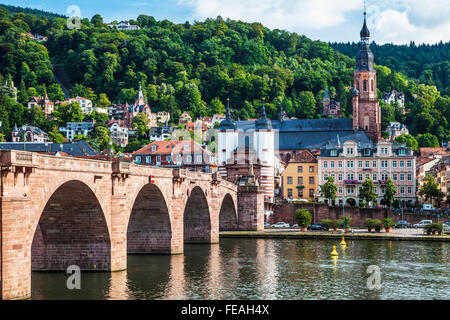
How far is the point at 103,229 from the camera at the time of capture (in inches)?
1895

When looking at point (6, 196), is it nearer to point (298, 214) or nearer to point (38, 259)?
point (38, 259)

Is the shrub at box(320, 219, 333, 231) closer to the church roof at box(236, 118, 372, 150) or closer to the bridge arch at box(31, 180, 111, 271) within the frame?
the bridge arch at box(31, 180, 111, 271)

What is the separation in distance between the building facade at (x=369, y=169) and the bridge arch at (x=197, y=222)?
44.5m

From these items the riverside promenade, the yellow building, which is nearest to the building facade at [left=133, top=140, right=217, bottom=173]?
the yellow building

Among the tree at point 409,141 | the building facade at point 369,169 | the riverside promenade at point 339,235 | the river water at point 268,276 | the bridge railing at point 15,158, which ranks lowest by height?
the river water at point 268,276

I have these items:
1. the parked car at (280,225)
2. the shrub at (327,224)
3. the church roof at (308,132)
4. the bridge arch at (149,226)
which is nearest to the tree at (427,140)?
the church roof at (308,132)

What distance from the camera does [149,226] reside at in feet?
208

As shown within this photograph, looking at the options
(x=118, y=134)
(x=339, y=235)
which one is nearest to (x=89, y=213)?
(x=339, y=235)

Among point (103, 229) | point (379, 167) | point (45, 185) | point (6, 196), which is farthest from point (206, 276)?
point (379, 167)

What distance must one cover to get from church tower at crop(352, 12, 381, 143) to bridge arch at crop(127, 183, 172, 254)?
93997 millimetres

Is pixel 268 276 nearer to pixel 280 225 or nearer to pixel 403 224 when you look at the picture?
pixel 403 224

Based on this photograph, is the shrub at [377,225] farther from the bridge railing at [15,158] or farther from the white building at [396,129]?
the white building at [396,129]

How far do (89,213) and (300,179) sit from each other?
75.7 metres

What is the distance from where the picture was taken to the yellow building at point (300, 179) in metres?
120
